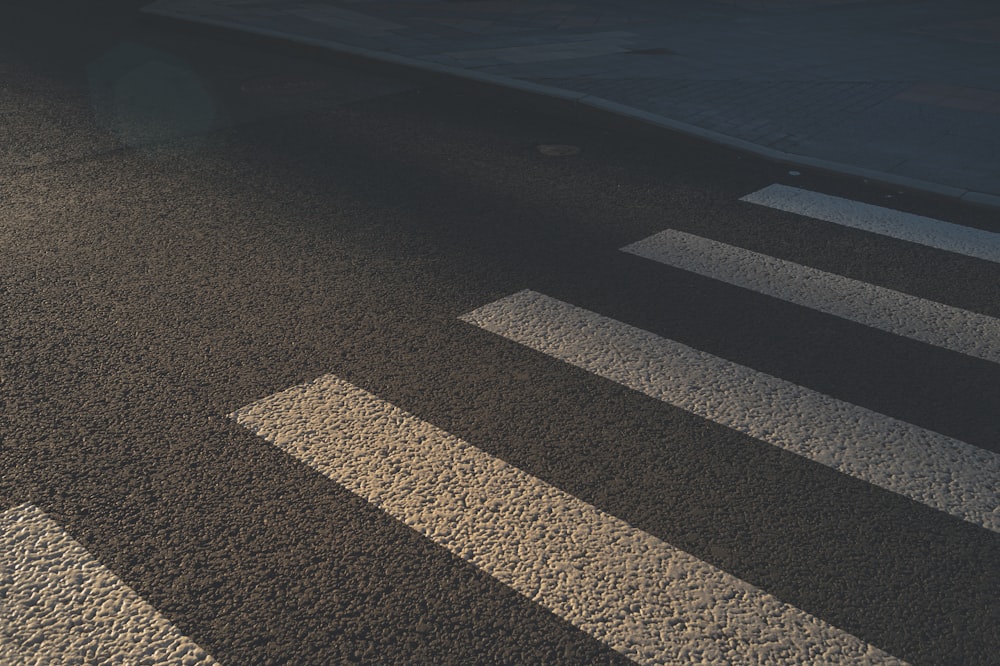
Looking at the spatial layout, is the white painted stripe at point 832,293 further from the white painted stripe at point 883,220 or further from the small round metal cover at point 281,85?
the small round metal cover at point 281,85

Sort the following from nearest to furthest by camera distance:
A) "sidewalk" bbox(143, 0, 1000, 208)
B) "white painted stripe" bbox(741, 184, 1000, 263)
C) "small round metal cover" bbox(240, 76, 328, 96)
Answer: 1. "white painted stripe" bbox(741, 184, 1000, 263)
2. "sidewalk" bbox(143, 0, 1000, 208)
3. "small round metal cover" bbox(240, 76, 328, 96)

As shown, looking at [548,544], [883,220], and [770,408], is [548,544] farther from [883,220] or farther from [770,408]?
[883,220]

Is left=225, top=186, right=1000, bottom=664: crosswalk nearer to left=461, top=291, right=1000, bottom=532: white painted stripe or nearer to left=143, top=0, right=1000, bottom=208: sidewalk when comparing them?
left=461, top=291, right=1000, bottom=532: white painted stripe

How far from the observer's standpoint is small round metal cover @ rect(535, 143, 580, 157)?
794 cm

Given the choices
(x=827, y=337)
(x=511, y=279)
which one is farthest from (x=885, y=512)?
(x=511, y=279)

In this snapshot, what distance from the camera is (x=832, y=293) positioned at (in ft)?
17.5

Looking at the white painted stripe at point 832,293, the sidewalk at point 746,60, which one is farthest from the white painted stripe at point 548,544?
the sidewalk at point 746,60

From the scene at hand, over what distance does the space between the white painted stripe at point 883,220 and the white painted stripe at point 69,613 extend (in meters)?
5.17

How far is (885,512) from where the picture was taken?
346 centimetres

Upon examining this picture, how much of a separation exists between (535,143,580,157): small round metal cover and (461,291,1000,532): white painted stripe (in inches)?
123

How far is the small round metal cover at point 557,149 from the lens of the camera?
7.94 metres

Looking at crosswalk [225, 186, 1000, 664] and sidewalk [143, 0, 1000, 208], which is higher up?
sidewalk [143, 0, 1000, 208]

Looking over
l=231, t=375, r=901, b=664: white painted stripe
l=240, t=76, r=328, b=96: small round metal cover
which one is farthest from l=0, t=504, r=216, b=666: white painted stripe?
l=240, t=76, r=328, b=96: small round metal cover

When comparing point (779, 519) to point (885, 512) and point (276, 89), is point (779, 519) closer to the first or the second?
point (885, 512)
